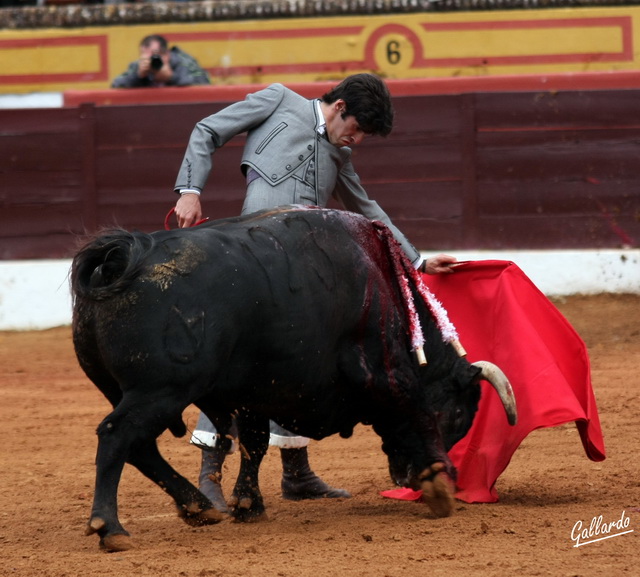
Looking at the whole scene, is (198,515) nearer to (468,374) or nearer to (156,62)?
(468,374)

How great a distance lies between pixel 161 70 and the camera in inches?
326

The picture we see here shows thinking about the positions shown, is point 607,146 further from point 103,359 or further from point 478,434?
point 103,359

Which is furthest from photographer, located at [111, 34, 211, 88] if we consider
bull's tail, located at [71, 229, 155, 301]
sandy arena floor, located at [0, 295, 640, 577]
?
bull's tail, located at [71, 229, 155, 301]

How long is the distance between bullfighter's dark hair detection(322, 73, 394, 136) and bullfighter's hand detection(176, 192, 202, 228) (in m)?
0.55

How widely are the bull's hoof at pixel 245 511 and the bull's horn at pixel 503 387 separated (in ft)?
2.59

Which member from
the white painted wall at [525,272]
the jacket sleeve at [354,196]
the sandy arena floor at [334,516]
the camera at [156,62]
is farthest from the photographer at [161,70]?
the jacket sleeve at [354,196]

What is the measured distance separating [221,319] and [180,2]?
6318 mm

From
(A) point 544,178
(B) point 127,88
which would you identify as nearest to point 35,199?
(B) point 127,88

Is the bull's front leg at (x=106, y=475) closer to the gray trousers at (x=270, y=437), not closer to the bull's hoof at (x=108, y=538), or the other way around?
the bull's hoof at (x=108, y=538)

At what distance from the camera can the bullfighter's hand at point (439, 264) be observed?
395 centimetres

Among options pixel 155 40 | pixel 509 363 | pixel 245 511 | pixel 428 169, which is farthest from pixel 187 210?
pixel 155 40

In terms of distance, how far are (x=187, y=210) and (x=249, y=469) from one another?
80 cm

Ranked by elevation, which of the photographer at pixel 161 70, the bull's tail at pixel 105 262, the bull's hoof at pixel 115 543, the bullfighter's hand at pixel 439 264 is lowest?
the bull's hoof at pixel 115 543

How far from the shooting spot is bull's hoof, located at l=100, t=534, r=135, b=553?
302cm
